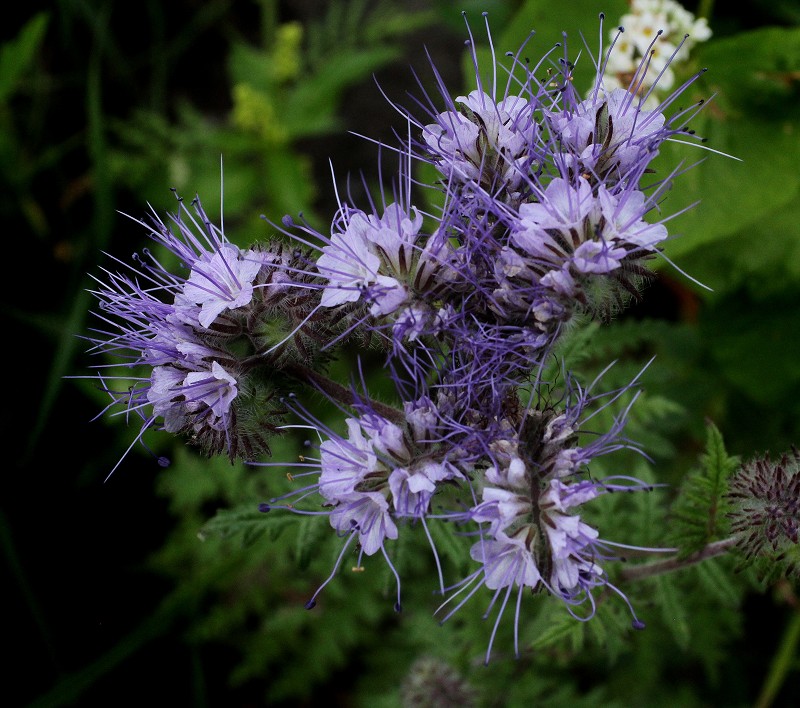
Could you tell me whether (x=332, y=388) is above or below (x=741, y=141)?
above

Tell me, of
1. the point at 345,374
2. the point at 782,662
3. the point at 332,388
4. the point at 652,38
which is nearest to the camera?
the point at 332,388

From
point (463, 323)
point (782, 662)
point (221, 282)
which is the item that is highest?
point (221, 282)

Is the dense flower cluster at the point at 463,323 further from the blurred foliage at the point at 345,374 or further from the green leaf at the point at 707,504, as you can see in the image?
the blurred foliage at the point at 345,374

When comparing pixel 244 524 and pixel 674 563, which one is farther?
pixel 674 563

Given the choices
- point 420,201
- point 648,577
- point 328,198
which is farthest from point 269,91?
point 648,577

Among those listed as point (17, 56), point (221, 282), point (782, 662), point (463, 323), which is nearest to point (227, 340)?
point (221, 282)

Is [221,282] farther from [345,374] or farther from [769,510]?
[345,374]

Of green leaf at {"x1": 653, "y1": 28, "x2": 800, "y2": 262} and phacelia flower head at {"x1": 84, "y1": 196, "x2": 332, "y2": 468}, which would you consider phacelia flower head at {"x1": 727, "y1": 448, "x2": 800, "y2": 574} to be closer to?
phacelia flower head at {"x1": 84, "y1": 196, "x2": 332, "y2": 468}

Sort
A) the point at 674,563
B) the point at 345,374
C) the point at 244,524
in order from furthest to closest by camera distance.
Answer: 1. the point at 345,374
2. the point at 674,563
3. the point at 244,524
